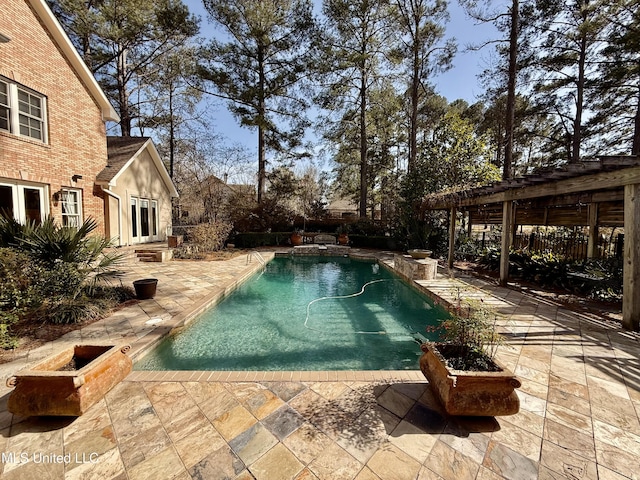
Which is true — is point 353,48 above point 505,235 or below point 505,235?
above

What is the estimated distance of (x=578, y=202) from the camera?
6516mm

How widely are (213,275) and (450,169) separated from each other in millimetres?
10280

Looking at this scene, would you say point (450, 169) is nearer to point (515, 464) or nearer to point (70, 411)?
point (515, 464)

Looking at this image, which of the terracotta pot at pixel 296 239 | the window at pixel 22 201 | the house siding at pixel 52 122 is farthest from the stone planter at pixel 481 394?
the terracotta pot at pixel 296 239

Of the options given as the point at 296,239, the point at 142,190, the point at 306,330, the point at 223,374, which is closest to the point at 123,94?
the point at 142,190

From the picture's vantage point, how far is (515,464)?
1926 millimetres

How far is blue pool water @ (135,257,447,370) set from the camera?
3838 mm

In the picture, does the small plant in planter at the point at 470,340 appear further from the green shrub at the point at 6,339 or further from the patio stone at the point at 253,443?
the green shrub at the point at 6,339

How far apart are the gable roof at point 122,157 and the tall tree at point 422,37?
1226cm

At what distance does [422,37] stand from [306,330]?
15.6m

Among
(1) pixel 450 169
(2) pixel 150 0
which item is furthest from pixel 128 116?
(1) pixel 450 169

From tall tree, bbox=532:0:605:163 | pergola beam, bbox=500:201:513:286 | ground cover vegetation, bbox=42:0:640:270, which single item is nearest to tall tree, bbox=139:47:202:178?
ground cover vegetation, bbox=42:0:640:270

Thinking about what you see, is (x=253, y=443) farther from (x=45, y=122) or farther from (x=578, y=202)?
(x=45, y=122)

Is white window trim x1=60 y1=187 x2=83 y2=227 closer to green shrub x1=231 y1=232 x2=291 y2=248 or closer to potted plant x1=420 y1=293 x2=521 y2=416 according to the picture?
green shrub x1=231 y1=232 x2=291 y2=248
